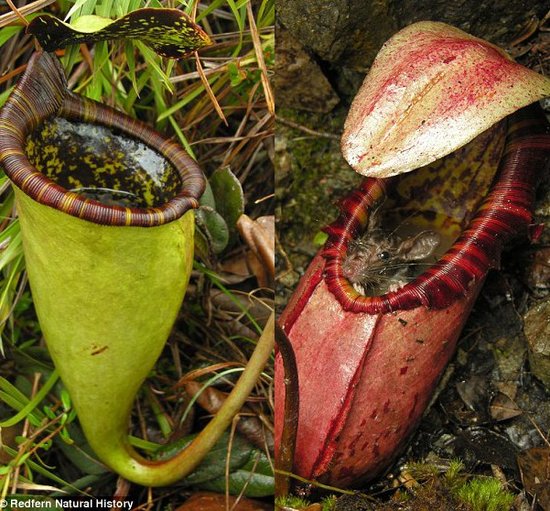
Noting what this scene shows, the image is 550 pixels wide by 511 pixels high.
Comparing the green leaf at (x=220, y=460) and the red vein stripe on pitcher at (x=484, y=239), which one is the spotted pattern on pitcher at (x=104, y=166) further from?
the green leaf at (x=220, y=460)

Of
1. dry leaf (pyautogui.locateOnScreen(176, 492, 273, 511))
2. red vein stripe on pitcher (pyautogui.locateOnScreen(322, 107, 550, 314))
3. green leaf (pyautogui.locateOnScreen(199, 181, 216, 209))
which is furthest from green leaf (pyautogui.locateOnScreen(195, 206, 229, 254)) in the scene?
dry leaf (pyautogui.locateOnScreen(176, 492, 273, 511))

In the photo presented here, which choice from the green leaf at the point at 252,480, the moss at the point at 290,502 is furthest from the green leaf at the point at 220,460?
the moss at the point at 290,502

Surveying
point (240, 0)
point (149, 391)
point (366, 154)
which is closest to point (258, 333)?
point (149, 391)

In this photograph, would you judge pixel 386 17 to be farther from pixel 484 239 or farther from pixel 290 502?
pixel 290 502

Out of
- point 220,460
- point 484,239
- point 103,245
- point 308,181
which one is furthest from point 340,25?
point 220,460

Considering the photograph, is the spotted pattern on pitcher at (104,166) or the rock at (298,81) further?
the rock at (298,81)

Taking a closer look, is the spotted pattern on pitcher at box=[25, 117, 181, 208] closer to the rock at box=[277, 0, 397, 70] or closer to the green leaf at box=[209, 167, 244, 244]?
the green leaf at box=[209, 167, 244, 244]
